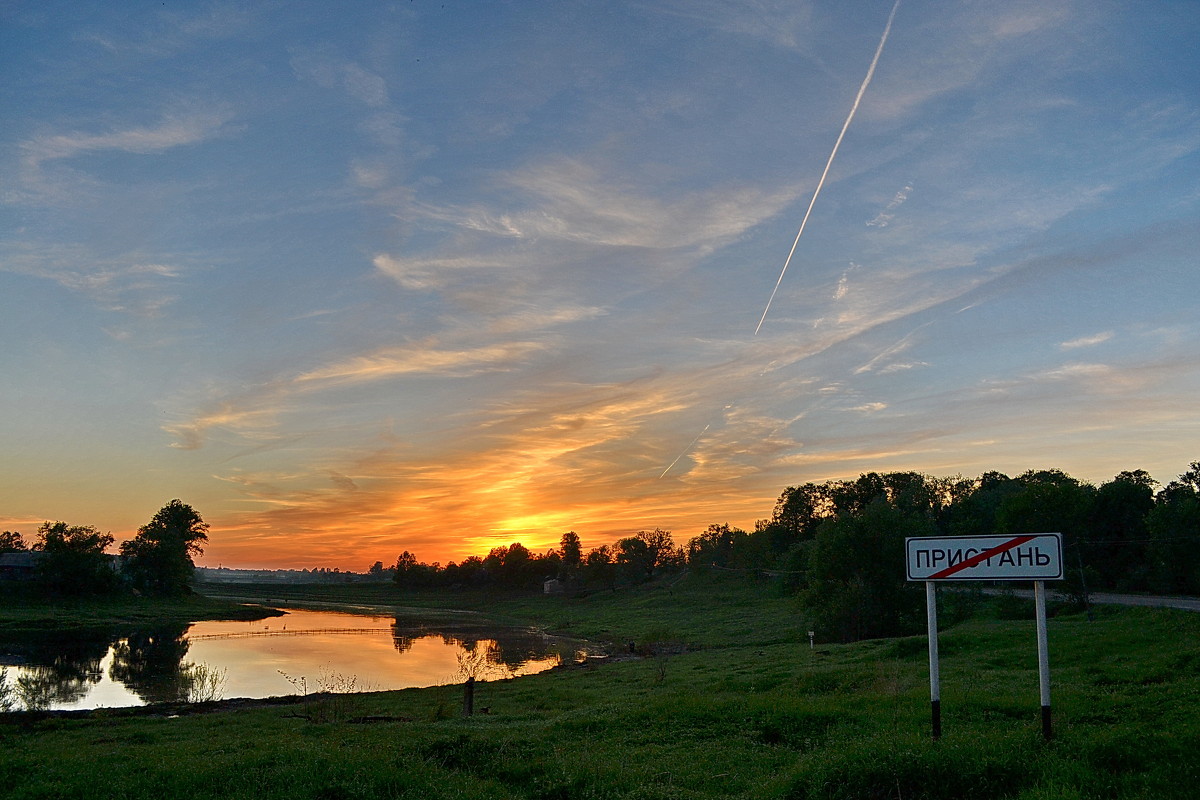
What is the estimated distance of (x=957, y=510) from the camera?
87688 mm

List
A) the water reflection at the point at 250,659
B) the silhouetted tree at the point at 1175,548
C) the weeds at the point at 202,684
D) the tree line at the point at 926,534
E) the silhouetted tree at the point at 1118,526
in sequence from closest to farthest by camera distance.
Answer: the weeds at the point at 202,684 → the water reflection at the point at 250,659 → the tree line at the point at 926,534 → the silhouetted tree at the point at 1175,548 → the silhouetted tree at the point at 1118,526

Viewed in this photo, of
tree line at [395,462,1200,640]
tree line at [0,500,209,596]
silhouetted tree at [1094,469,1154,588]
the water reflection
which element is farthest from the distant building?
silhouetted tree at [1094,469,1154,588]

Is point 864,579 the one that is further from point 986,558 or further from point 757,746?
point 986,558

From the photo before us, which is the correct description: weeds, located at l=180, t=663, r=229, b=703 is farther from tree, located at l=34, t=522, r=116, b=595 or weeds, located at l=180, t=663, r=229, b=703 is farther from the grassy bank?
tree, located at l=34, t=522, r=116, b=595

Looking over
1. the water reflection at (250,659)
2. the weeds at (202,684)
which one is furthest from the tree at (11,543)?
the weeds at (202,684)

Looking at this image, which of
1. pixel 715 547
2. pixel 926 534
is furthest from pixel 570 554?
pixel 926 534

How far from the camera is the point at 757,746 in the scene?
47.1 feet

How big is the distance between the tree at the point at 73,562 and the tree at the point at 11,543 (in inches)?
1395

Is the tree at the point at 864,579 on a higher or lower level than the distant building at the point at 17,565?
higher

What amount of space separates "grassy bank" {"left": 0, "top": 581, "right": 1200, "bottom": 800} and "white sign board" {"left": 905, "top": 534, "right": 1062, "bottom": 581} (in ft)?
8.39

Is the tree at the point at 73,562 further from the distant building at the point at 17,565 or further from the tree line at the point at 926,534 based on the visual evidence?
the tree line at the point at 926,534

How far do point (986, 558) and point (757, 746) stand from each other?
567 centimetres

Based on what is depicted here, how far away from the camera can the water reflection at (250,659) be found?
1614 inches

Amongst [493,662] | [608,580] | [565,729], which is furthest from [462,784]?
[608,580]
